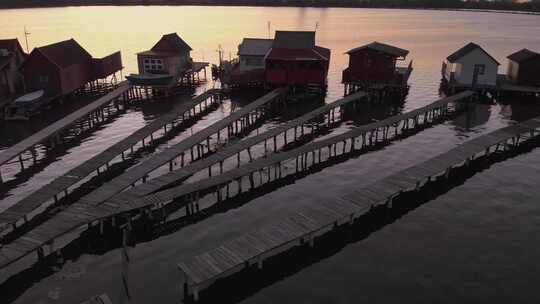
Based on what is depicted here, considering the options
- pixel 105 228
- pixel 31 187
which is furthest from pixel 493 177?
pixel 31 187

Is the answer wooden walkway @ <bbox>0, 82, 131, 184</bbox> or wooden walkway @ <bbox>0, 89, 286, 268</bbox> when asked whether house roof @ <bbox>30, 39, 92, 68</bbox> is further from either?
wooden walkway @ <bbox>0, 89, 286, 268</bbox>

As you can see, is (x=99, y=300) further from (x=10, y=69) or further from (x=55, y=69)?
(x=10, y=69)

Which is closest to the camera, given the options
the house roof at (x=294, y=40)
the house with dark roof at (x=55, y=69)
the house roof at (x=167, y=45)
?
the house with dark roof at (x=55, y=69)

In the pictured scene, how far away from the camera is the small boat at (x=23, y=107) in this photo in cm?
5669

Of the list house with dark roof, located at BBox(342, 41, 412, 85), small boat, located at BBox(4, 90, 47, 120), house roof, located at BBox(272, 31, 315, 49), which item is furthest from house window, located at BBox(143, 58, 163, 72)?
house with dark roof, located at BBox(342, 41, 412, 85)

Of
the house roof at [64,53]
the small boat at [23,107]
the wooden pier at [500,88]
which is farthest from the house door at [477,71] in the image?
the small boat at [23,107]

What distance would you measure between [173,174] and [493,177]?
89.4 ft

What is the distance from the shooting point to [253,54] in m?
70.1

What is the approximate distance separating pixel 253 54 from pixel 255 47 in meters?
1.77

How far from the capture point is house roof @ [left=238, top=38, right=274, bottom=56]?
70188mm

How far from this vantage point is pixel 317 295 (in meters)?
23.9

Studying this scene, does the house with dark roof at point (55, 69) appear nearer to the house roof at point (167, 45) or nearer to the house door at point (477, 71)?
the house roof at point (167, 45)

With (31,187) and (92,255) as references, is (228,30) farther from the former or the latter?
(92,255)

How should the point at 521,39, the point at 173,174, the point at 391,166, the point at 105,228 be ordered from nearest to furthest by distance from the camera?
1. the point at 105,228
2. the point at 173,174
3. the point at 391,166
4. the point at 521,39
